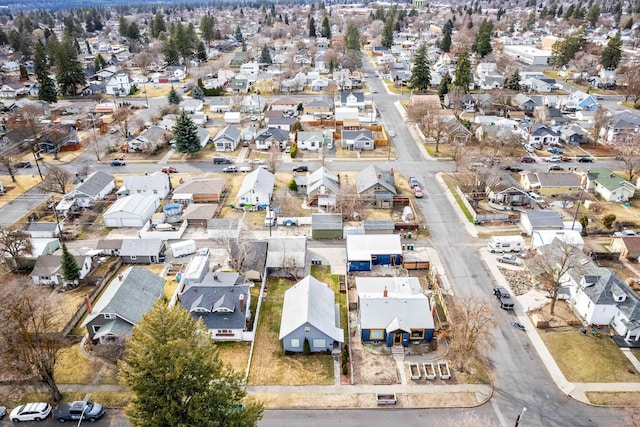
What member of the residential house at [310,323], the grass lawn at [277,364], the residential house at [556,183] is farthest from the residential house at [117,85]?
the residential house at [556,183]

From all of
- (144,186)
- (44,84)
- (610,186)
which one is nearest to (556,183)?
(610,186)

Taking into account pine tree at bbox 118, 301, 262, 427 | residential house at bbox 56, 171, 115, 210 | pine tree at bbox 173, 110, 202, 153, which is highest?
pine tree at bbox 118, 301, 262, 427

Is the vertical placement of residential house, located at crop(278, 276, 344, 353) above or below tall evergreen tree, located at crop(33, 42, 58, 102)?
below

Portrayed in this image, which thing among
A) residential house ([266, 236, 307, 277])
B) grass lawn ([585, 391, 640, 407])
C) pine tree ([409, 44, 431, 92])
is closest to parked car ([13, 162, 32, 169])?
residential house ([266, 236, 307, 277])

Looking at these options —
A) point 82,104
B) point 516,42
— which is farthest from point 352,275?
point 516,42

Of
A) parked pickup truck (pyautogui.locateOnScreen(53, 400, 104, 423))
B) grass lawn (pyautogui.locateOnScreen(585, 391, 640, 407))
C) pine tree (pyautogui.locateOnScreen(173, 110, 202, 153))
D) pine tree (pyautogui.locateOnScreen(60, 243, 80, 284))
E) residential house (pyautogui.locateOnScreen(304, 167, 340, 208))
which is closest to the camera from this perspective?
parked pickup truck (pyautogui.locateOnScreen(53, 400, 104, 423))

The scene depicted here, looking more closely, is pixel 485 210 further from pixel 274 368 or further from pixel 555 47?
pixel 555 47

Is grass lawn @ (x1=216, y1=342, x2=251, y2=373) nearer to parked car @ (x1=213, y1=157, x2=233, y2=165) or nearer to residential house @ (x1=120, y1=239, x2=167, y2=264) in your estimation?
residential house @ (x1=120, y1=239, x2=167, y2=264)

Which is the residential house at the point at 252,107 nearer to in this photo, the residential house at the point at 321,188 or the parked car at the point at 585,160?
the residential house at the point at 321,188
